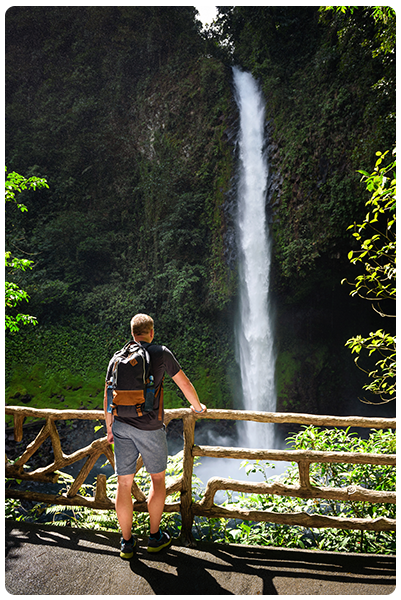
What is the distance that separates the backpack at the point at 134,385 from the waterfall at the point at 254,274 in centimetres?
857

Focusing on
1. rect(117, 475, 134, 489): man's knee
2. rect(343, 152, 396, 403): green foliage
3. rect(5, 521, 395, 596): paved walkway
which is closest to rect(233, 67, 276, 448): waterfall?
rect(343, 152, 396, 403): green foliage

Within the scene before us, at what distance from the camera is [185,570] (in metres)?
2.17

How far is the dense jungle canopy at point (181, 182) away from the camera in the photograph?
29.6ft

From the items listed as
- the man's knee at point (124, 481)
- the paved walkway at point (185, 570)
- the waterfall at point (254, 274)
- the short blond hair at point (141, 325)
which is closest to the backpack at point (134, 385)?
the short blond hair at point (141, 325)

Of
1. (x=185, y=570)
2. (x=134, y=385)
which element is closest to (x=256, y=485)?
(x=185, y=570)

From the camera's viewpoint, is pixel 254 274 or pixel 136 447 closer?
pixel 136 447

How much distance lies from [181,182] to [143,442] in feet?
36.4

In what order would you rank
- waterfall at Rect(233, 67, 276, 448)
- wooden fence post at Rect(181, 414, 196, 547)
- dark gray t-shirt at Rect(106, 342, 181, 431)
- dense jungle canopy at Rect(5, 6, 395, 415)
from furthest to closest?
waterfall at Rect(233, 67, 276, 448)
dense jungle canopy at Rect(5, 6, 395, 415)
wooden fence post at Rect(181, 414, 196, 547)
dark gray t-shirt at Rect(106, 342, 181, 431)

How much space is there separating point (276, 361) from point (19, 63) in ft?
49.3

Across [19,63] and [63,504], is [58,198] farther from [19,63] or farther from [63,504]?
[63,504]

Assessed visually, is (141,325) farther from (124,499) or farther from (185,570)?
(185,570)

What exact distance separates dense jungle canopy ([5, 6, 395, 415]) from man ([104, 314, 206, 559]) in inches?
303

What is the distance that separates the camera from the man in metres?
2.16

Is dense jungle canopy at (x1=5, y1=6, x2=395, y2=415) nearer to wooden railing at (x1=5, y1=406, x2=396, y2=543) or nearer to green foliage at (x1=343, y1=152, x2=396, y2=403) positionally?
green foliage at (x1=343, y1=152, x2=396, y2=403)
